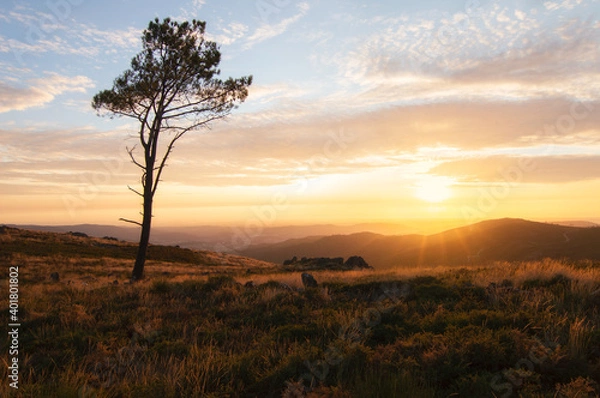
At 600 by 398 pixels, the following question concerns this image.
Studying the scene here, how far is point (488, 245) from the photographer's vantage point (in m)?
89.1

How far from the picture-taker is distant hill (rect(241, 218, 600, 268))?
66.2m

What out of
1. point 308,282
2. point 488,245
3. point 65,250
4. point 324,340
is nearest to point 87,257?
point 65,250

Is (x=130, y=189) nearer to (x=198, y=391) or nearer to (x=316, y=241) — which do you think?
(x=198, y=391)

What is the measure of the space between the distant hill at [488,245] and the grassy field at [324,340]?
111 feet

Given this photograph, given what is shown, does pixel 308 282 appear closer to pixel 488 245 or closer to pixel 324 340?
pixel 324 340

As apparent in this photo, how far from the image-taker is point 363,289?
10633 millimetres

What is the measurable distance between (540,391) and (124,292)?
10.7 m

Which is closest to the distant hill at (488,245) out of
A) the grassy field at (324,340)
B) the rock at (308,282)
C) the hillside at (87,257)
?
the hillside at (87,257)

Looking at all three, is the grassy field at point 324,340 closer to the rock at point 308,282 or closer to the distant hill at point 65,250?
the rock at point 308,282

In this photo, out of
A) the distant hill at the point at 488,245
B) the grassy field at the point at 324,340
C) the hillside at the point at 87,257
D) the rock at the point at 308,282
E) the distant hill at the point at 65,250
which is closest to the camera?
the grassy field at the point at 324,340

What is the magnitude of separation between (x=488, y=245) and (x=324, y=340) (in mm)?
94492

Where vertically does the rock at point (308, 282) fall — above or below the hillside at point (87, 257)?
above

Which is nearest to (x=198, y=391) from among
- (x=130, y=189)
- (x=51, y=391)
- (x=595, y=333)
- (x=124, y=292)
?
(x=51, y=391)

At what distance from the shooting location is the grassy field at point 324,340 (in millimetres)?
4258
